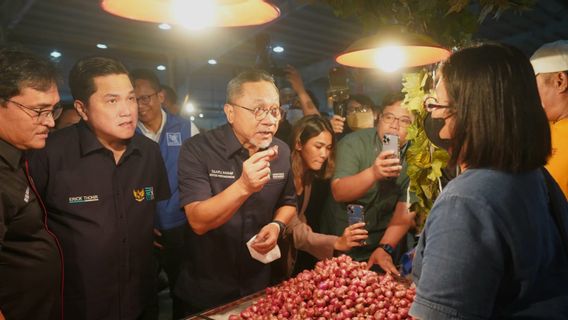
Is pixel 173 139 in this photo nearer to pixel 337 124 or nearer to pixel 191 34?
pixel 337 124

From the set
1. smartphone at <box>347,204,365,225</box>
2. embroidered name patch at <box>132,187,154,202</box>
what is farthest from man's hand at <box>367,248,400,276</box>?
embroidered name patch at <box>132,187,154,202</box>

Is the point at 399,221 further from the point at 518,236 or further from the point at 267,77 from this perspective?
the point at 518,236

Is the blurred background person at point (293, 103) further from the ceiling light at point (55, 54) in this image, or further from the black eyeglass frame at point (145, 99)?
the ceiling light at point (55, 54)

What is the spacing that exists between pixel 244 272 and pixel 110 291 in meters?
0.72

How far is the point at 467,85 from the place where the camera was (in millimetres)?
1146

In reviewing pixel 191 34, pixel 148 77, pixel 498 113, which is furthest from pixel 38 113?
pixel 191 34

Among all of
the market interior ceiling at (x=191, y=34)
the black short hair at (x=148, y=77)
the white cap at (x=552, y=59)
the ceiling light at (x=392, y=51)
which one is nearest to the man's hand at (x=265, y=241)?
the ceiling light at (x=392, y=51)

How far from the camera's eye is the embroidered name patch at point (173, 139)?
3.68m

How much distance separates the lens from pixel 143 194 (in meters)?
2.24

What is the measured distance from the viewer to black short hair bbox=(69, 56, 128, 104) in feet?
6.80

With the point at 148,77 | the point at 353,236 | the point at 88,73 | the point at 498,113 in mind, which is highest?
the point at 148,77

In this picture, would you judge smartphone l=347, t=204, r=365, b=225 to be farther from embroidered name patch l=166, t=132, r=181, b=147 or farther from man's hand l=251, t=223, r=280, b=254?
embroidered name patch l=166, t=132, r=181, b=147

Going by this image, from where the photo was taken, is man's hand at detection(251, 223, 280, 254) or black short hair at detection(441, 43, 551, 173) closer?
black short hair at detection(441, 43, 551, 173)

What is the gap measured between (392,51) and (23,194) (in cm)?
204
